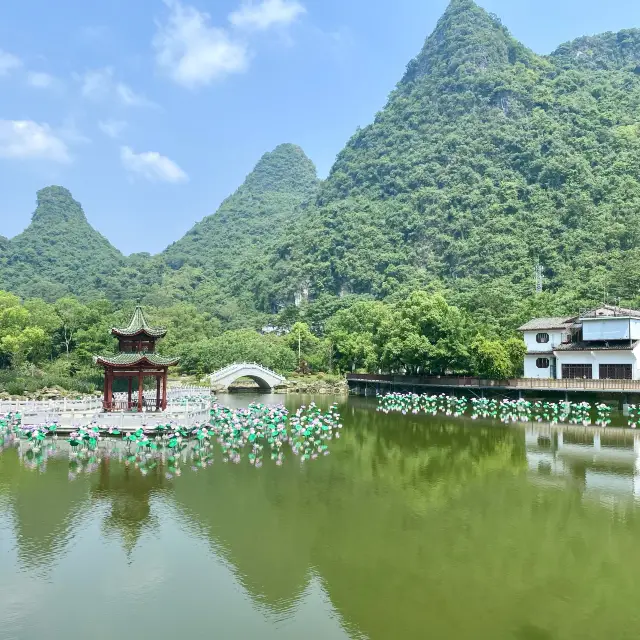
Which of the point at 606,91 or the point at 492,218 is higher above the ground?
the point at 606,91

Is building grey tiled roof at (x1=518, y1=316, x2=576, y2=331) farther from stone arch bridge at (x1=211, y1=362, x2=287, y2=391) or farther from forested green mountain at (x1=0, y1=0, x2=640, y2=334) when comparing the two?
stone arch bridge at (x1=211, y1=362, x2=287, y2=391)

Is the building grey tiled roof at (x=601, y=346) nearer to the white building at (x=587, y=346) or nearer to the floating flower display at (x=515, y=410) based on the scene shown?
the white building at (x=587, y=346)

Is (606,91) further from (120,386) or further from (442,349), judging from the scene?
(120,386)

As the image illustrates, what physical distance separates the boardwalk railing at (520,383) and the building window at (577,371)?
2.97m

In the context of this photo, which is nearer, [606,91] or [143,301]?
[143,301]

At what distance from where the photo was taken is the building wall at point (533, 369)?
56094mm

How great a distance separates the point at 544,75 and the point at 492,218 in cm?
6878

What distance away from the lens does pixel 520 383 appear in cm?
5269

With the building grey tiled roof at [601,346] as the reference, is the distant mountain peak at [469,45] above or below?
above

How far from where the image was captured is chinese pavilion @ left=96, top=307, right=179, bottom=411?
37531mm

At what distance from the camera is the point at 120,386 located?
61.8m

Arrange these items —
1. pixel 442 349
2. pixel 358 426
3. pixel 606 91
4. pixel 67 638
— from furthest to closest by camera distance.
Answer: pixel 606 91
pixel 442 349
pixel 358 426
pixel 67 638

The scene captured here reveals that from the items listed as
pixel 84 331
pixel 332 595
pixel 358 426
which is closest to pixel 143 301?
pixel 84 331

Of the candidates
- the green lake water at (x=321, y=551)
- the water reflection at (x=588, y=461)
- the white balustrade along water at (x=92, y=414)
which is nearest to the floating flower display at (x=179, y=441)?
the white balustrade along water at (x=92, y=414)
